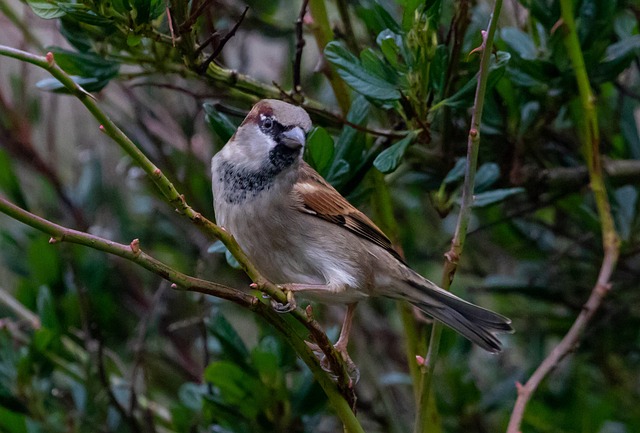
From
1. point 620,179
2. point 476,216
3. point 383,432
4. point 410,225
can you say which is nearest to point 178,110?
point 410,225

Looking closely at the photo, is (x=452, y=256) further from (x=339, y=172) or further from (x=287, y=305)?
(x=339, y=172)

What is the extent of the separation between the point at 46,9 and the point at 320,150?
654mm

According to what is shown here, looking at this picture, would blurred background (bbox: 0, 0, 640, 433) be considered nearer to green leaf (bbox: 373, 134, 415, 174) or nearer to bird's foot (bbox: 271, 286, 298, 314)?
green leaf (bbox: 373, 134, 415, 174)

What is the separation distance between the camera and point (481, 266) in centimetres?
324

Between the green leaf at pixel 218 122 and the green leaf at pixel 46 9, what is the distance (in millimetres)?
360

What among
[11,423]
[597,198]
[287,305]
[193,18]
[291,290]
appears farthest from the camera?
[11,423]

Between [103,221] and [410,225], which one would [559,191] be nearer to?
[410,225]

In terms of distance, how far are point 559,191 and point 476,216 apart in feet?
1.42

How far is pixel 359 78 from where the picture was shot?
5.79 feet

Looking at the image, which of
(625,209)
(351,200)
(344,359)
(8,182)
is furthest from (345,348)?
(8,182)

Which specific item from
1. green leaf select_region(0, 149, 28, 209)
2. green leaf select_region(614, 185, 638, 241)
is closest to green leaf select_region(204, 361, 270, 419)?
green leaf select_region(0, 149, 28, 209)

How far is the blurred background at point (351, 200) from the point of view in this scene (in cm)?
188

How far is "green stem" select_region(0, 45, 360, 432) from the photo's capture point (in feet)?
3.67

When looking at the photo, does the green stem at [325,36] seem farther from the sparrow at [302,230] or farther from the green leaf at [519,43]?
the green leaf at [519,43]
